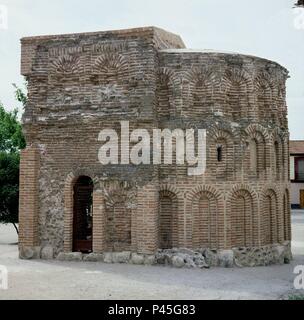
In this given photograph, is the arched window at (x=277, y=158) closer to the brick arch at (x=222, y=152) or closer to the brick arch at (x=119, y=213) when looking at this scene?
the brick arch at (x=222, y=152)

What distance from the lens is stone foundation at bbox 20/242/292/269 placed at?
12.4 m

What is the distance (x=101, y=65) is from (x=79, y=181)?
355 centimetres

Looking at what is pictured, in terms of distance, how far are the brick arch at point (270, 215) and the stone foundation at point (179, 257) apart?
0.62 meters

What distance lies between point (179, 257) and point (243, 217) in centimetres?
241

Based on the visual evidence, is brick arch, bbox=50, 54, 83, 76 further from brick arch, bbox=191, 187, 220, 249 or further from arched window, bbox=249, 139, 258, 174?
arched window, bbox=249, 139, 258, 174

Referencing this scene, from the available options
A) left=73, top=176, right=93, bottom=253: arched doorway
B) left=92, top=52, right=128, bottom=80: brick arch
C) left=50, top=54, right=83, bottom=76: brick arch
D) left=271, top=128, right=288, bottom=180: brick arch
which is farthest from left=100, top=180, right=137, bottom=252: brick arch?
left=271, top=128, right=288, bottom=180: brick arch

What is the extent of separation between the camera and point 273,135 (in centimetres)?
1424

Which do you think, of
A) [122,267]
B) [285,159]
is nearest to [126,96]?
[122,267]

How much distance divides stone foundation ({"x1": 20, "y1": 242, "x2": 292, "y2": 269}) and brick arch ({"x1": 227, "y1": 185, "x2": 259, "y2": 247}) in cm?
28

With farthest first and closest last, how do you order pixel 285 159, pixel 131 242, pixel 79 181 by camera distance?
pixel 285 159
pixel 79 181
pixel 131 242

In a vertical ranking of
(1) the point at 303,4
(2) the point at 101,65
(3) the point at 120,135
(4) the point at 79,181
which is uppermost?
(1) the point at 303,4

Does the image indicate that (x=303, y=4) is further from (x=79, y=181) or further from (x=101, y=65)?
(x=79, y=181)

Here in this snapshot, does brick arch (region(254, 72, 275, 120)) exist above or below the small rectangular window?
above

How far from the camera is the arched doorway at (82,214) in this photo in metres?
13.2
